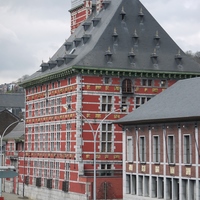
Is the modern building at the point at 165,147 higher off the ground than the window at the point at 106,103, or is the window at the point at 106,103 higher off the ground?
the window at the point at 106,103

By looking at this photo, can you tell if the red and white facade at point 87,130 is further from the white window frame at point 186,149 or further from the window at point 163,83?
the white window frame at point 186,149

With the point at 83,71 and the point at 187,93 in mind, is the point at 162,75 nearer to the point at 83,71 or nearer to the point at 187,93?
the point at 83,71

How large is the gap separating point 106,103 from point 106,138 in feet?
11.7

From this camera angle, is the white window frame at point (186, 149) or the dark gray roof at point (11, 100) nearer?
the white window frame at point (186, 149)

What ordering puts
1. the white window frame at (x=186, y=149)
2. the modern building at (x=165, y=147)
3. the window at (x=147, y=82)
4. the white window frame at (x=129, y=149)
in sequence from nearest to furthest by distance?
the modern building at (x=165, y=147) → the white window frame at (x=186, y=149) → the white window frame at (x=129, y=149) → the window at (x=147, y=82)

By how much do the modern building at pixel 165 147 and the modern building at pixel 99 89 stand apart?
361 inches

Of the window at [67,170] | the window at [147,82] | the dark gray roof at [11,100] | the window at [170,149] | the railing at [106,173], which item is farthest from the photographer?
the dark gray roof at [11,100]

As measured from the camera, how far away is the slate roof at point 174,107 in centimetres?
5478

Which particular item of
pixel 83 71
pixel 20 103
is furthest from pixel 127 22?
pixel 20 103

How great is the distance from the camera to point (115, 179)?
238 ft

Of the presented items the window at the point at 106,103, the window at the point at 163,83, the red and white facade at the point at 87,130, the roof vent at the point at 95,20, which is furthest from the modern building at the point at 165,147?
the roof vent at the point at 95,20

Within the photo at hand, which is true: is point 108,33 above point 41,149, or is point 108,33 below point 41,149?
above

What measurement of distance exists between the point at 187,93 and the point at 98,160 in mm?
17450

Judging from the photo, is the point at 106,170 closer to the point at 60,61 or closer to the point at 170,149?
the point at 60,61
